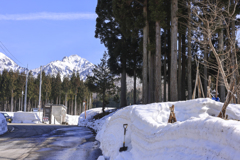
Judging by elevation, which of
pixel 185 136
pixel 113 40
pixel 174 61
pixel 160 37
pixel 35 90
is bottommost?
pixel 185 136

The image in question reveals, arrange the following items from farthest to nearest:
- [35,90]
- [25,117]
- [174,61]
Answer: [35,90]
[25,117]
[174,61]

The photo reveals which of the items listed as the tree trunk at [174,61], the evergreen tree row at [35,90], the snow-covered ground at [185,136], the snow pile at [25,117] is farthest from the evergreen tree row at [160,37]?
the evergreen tree row at [35,90]

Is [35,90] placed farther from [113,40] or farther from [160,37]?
[160,37]

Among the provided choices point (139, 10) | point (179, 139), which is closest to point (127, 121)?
point (179, 139)

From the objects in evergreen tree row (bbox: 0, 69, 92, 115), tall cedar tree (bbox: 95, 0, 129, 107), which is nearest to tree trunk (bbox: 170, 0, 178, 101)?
tall cedar tree (bbox: 95, 0, 129, 107)

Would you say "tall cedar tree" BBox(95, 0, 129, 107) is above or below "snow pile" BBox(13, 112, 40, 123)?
above

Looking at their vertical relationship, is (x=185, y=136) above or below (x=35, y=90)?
below

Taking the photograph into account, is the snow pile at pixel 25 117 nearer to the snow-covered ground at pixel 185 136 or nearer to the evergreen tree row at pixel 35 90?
the snow-covered ground at pixel 185 136

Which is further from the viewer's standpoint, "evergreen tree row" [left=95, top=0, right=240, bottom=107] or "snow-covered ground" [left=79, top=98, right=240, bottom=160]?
"evergreen tree row" [left=95, top=0, right=240, bottom=107]

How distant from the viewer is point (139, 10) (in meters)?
19.0

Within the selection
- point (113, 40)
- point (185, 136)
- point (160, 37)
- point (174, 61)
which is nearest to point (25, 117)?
point (113, 40)

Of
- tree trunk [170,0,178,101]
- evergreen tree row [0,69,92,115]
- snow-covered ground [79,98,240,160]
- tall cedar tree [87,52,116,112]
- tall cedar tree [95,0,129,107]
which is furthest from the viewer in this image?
evergreen tree row [0,69,92,115]

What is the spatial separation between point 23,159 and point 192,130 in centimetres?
548

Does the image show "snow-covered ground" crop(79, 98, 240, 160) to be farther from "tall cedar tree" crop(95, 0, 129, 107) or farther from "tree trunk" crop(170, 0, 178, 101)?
"tall cedar tree" crop(95, 0, 129, 107)
